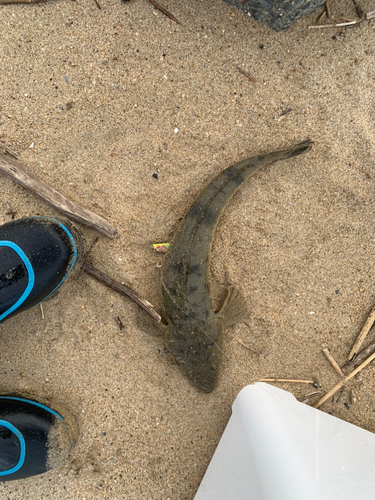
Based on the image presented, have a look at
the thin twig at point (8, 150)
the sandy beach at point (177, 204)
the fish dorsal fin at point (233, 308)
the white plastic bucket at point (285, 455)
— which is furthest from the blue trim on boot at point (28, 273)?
the white plastic bucket at point (285, 455)

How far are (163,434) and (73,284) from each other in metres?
1.58

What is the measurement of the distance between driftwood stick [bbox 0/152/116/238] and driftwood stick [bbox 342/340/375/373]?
8.32 feet

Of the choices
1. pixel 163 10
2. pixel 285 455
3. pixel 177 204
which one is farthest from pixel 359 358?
pixel 163 10

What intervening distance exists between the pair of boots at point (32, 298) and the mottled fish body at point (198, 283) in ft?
3.00

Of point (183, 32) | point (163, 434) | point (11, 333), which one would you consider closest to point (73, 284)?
point (11, 333)

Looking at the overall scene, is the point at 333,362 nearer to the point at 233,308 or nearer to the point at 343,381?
the point at 343,381

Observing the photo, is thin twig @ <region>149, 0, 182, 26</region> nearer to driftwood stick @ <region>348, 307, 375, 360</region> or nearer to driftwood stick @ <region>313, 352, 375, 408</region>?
driftwood stick @ <region>348, 307, 375, 360</region>

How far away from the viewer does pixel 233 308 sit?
287cm

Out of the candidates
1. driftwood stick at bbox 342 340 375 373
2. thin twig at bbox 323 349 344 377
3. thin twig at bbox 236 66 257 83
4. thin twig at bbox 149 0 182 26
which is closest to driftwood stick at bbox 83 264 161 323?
thin twig at bbox 323 349 344 377

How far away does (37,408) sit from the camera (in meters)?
2.83

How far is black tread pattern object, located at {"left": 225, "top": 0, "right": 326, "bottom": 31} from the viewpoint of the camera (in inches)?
101

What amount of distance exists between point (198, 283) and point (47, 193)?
4.89 ft

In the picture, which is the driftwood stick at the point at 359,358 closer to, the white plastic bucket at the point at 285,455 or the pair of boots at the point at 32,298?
the white plastic bucket at the point at 285,455

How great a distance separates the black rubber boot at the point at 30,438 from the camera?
107 inches
